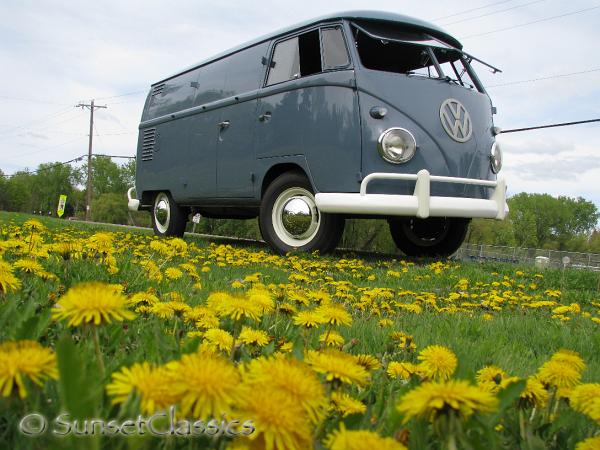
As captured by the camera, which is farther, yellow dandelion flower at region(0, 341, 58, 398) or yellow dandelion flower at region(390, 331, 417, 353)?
yellow dandelion flower at region(390, 331, 417, 353)

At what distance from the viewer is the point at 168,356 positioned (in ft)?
3.58

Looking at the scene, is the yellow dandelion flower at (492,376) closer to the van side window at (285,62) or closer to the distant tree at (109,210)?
the van side window at (285,62)

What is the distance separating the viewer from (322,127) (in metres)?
5.73

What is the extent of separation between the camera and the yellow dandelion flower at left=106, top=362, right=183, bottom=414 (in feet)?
1.86

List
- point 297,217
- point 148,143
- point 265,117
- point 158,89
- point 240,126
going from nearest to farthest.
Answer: point 297,217 < point 265,117 < point 240,126 < point 148,143 < point 158,89

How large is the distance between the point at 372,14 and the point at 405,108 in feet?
4.19

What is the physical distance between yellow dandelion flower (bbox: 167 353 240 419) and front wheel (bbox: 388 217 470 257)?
6.92m

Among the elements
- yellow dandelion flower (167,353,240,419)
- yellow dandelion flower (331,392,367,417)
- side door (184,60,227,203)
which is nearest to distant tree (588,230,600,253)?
side door (184,60,227,203)

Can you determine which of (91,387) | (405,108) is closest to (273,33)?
(405,108)

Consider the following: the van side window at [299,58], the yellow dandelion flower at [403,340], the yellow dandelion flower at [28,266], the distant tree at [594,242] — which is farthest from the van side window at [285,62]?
the distant tree at [594,242]

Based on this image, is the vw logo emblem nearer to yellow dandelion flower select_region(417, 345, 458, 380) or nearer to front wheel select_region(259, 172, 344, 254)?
front wheel select_region(259, 172, 344, 254)

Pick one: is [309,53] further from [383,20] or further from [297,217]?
[297,217]

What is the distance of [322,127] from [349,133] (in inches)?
15.0

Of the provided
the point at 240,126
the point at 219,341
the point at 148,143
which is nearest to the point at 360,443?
the point at 219,341
